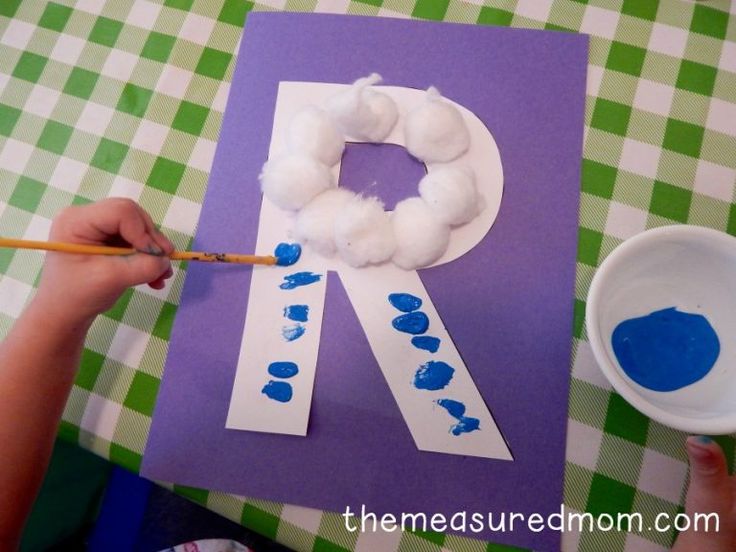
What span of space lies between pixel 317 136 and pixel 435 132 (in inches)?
5.6

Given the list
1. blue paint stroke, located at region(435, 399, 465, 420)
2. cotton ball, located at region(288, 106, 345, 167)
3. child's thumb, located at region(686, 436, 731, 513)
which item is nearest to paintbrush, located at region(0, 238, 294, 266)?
cotton ball, located at region(288, 106, 345, 167)

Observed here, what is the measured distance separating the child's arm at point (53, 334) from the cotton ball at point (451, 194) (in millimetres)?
313

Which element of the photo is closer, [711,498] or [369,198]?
[711,498]

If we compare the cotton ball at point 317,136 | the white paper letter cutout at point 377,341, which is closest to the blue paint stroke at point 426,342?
the white paper letter cutout at point 377,341

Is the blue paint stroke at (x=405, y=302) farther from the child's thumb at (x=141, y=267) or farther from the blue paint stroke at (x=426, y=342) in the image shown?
the child's thumb at (x=141, y=267)

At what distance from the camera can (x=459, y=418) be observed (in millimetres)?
605

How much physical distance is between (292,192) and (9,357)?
1.15 ft

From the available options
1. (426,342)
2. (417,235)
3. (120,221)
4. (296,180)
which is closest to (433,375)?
(426,342)

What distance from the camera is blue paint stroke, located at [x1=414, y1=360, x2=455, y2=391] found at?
61cm

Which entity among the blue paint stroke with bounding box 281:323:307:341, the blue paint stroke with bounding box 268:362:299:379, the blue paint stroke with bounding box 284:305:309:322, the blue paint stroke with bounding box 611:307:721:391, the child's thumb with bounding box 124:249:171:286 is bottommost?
the blue paint stroke with bounding box 268:362:299:379

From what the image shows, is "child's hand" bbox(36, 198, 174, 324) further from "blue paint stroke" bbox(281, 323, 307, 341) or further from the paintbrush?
"blue paint stroke" bbox(281, 323, 307, 341)

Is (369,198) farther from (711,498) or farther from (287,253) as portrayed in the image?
(711,498)

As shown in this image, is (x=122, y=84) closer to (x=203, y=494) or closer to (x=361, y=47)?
(x=361, y=47)

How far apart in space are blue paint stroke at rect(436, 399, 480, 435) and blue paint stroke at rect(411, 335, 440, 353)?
60mm
